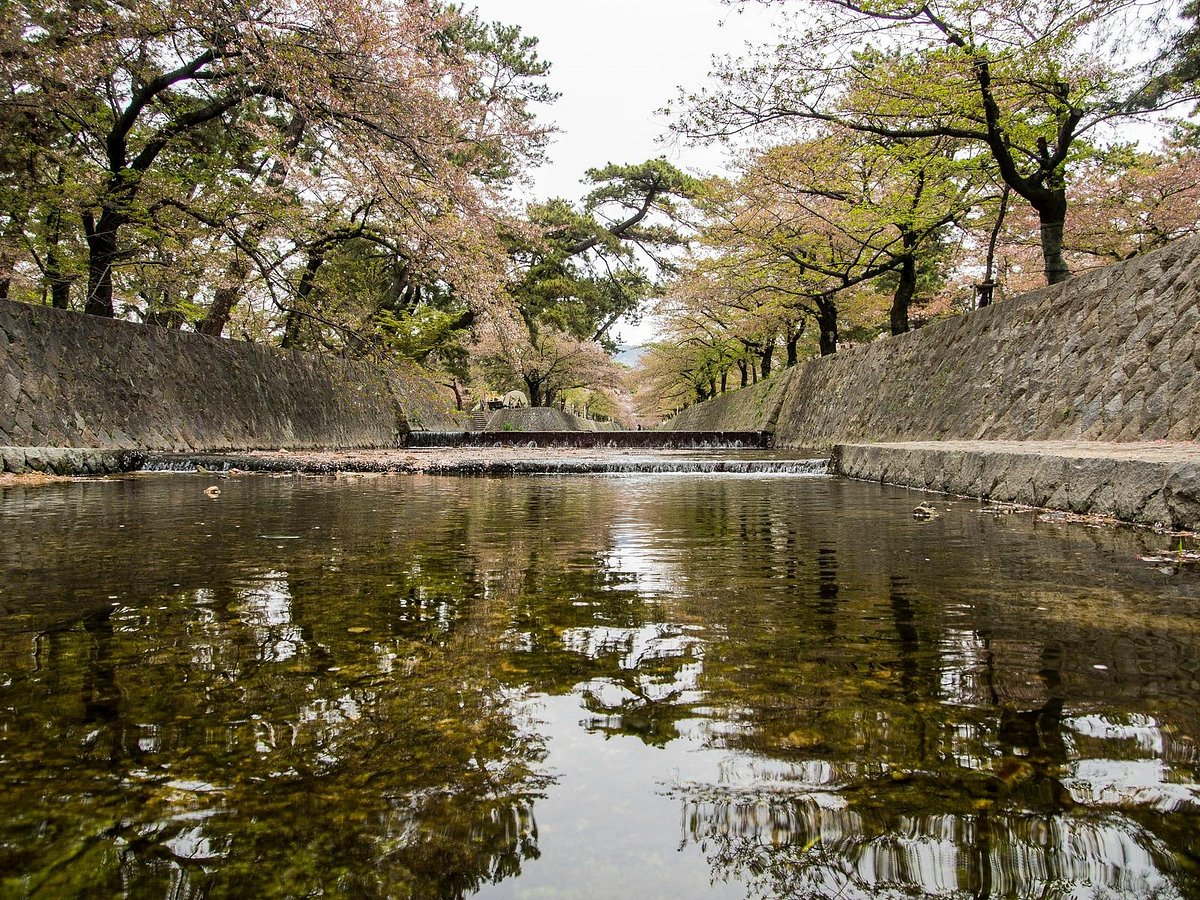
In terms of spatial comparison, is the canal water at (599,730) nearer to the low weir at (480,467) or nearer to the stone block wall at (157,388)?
the low weir at (480,467)

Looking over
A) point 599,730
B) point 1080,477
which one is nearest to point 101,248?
point 599,730

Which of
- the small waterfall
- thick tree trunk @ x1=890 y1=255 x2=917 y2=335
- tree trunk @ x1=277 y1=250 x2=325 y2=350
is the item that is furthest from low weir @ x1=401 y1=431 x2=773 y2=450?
the small waterfall

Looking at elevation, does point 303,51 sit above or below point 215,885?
above

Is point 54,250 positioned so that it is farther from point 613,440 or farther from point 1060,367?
point 1060,367

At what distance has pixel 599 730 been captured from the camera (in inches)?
58.6

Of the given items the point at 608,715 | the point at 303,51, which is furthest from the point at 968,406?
the point at 608,715

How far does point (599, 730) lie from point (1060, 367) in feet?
31.6

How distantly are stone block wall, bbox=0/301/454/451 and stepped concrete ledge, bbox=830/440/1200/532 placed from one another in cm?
715

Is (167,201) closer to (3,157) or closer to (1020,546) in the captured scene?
(3,157)

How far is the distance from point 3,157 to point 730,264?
1408 centimetres

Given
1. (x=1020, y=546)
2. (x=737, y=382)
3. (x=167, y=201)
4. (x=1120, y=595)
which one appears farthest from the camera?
(x=737, y=382)

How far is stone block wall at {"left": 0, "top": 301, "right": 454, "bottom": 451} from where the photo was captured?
10312 millimetres

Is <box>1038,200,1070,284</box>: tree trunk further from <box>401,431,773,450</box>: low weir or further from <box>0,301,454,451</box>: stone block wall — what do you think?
<box>401,431,773,450</box>: low weir

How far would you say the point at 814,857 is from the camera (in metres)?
1.03
